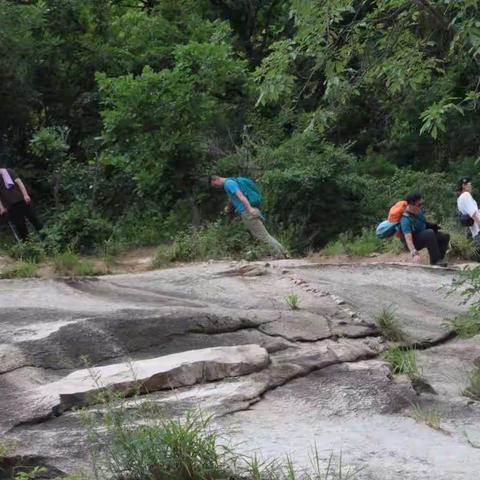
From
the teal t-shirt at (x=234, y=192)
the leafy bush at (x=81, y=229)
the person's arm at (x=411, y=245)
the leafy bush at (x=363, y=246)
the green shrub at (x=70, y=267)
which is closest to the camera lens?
the green shrub at (x=70, y=267)

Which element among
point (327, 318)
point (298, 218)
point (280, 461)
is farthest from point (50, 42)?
point (280, 461)

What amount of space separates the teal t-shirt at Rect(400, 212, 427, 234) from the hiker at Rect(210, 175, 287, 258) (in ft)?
5.91

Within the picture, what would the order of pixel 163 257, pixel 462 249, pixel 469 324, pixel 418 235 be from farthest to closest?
pixel 462 249 < pixel 163 257 < pixel 418 235 < pixel 469 324

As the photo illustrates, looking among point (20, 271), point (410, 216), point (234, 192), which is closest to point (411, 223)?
point (410, 216)

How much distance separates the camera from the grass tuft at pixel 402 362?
650cm

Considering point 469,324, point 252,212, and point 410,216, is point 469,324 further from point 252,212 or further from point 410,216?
point 252,212

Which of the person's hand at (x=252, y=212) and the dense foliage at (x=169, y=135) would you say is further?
the dense foliage at (x=169, y=135)

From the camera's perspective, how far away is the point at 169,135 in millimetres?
14078

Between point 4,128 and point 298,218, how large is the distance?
555 cm

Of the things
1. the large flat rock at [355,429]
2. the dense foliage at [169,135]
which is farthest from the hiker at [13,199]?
the large flat rock at [355,429]

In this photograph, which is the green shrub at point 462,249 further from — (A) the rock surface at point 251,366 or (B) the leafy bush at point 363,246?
(A) the rock surface at point 251,366

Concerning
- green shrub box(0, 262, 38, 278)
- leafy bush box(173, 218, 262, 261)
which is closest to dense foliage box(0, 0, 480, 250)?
leafy bush box(173, 218, 262, 261)

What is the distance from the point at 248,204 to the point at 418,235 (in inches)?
89.2

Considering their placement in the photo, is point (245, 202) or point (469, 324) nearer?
point (469, 324)
